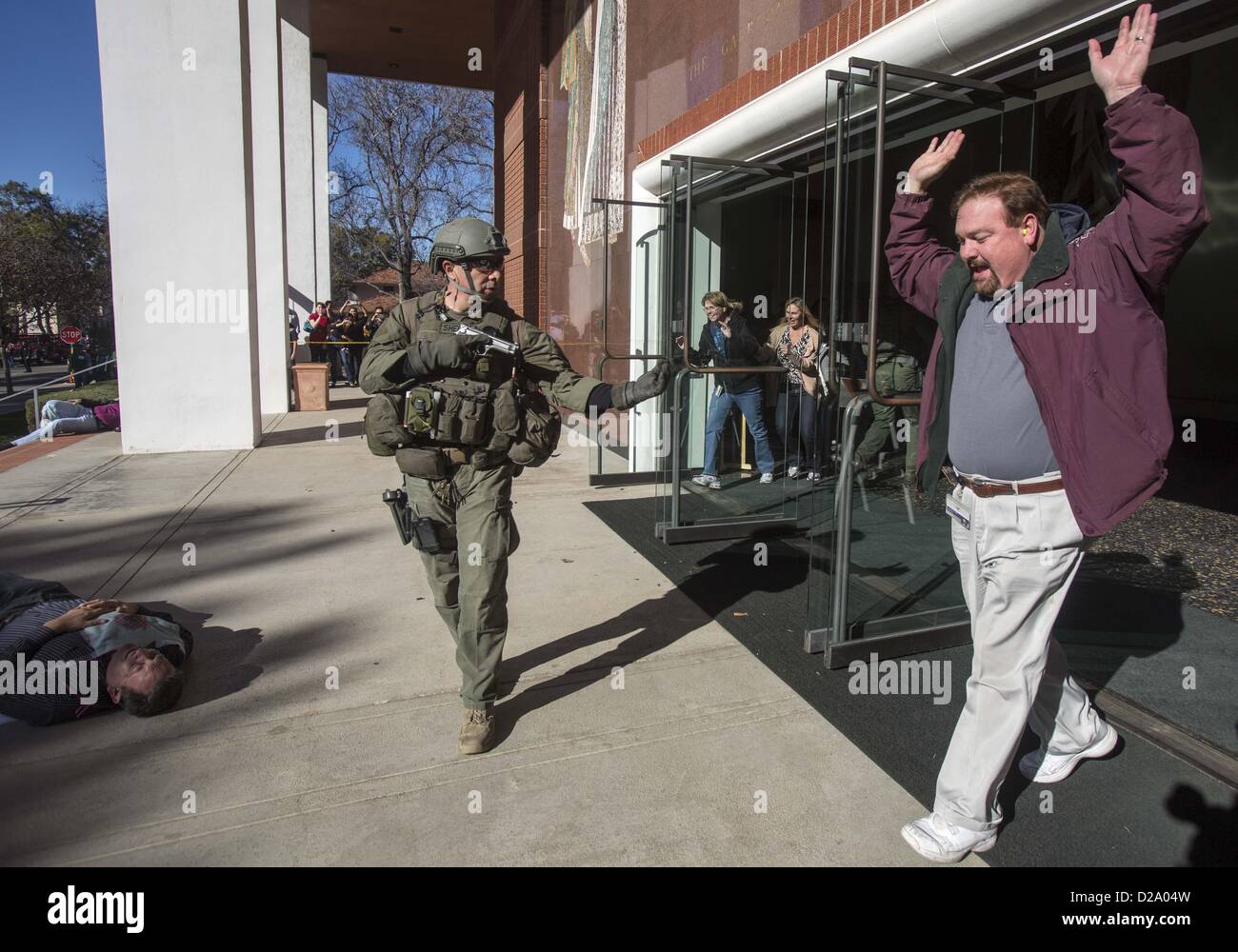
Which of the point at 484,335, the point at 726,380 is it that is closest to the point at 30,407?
the point at 726,380

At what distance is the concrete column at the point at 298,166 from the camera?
1669 centimetres

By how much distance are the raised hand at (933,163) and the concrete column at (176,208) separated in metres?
8.50

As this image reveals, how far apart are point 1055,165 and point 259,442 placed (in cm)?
882

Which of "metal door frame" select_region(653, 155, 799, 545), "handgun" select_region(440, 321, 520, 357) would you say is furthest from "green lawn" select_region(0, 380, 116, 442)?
"handgun" select_region(440, 321, 520, 357)

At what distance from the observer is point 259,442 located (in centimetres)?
1007

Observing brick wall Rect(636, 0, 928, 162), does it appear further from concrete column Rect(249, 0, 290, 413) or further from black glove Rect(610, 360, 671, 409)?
concrete column Rect(249, 0, 290, 413)

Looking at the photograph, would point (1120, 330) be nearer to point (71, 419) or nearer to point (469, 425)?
point (469, 425)

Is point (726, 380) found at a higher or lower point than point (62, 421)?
higher

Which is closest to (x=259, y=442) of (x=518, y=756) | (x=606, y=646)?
(x=606, y=646)

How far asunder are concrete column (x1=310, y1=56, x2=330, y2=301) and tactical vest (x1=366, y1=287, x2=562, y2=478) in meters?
16.1

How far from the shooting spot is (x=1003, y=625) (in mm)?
2301

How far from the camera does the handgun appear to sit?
119 inches

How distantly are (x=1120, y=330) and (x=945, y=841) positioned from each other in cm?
151

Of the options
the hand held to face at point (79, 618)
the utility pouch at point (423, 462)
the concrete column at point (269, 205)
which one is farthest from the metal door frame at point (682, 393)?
the concrete column at point (269, 205)
